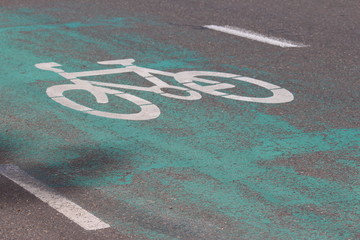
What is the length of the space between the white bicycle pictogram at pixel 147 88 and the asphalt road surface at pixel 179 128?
22mm

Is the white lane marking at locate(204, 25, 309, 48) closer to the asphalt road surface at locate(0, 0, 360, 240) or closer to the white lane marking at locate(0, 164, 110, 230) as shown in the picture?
the asphalt road surface at locate(0, 0, 360, 240)

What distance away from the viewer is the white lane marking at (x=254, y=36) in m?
10.5

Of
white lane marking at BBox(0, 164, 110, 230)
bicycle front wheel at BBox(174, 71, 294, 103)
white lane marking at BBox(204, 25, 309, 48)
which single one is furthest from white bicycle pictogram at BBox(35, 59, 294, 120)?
white lane marking at BBox(204, 25, 309, 48)

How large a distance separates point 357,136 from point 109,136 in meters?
2.22

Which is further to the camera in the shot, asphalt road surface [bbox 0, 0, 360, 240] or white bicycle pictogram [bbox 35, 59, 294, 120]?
white bicycle pictogram [bbox 35, 59, 294, 120]

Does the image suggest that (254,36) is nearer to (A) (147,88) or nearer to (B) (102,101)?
(A) (147,88)

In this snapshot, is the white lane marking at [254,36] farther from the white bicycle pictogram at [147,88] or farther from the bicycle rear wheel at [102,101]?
the bicycle rear wheel at [102,101]

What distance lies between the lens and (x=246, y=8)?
1331 cm

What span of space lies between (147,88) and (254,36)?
3.16 metres

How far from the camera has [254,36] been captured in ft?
36.0

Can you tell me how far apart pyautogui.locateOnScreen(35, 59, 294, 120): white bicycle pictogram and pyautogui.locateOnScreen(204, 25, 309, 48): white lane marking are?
1954mm

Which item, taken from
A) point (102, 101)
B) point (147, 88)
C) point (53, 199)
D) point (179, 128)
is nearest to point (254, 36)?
point (147, 88)

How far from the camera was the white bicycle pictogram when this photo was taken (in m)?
7.61

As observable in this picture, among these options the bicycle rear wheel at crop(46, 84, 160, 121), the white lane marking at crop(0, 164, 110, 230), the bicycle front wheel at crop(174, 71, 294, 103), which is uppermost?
the bicycle front wheel at crop(174, 71, 294, 103)
